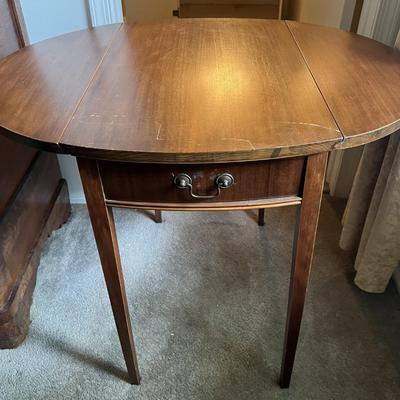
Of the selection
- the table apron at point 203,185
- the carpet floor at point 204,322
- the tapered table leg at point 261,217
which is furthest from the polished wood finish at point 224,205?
the tapered table leg at point 261,217

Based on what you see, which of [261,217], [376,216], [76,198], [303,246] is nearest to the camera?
[303,246]

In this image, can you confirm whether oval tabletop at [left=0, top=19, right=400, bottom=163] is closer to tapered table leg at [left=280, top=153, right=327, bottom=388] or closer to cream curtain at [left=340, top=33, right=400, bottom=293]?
tapered table leg at [left=280, top=153, right=327, bottom=388]

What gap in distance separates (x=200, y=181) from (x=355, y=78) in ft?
1.36

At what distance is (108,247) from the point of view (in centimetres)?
86

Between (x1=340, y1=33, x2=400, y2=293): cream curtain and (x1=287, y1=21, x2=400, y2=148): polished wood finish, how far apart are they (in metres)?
0.15

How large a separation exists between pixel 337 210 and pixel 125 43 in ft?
3.53

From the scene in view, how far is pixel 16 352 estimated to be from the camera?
123cm

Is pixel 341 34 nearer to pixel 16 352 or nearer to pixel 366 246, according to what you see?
pixel 366 246

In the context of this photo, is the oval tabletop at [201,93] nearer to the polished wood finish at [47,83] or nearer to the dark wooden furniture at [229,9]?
the polished wood finish at [47,83]

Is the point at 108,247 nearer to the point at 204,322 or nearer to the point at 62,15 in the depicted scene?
the point at 204,322

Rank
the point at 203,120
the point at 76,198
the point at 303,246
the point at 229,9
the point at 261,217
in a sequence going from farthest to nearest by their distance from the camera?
the point at 229,9 < the point at 76,198 < the point at 261,217 < the point at 303,246 < the point at 203,120

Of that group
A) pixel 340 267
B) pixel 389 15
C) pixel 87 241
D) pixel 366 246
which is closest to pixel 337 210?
pixel 340 267

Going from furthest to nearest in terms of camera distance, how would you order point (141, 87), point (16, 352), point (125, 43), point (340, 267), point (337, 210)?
point (337, 210)
point (340, 267)
point (16, 352)
point (125, 43)
point (141, 87)

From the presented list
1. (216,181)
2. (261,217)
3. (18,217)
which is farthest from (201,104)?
(261,217)
